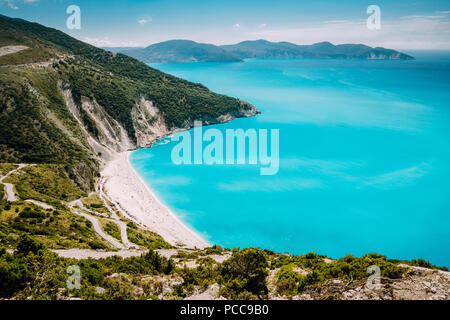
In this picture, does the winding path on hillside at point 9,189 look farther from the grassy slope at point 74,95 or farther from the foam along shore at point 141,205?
the foam along shore at point 141,205

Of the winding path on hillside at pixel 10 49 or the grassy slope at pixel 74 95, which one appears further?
→ the winding path on hillside at pixel 10 49

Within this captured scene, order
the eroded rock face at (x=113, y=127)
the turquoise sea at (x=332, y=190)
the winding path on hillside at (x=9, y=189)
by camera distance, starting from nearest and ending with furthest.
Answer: the winding path on hillside at (x=9, y=189), the turquoise sea at (x=332, y=190), the eroded rock face at (x=113, y=127)

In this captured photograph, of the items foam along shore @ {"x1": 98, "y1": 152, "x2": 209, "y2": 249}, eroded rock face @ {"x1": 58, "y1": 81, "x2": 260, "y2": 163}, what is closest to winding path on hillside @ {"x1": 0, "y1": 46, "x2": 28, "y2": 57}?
eroded rock face @ {"x1": 58, "y1": 81, "x2": 260, "y2": 163}

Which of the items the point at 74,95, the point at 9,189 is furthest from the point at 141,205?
the point at 74,95

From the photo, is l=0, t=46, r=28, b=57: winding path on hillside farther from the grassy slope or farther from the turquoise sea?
the turquoise sea

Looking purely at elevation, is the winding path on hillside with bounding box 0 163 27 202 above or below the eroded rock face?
below

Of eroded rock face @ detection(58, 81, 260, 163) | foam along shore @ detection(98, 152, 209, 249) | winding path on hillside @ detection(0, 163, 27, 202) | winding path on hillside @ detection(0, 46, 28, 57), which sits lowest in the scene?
foam along shore @ detection(98, 152, 209, 249)

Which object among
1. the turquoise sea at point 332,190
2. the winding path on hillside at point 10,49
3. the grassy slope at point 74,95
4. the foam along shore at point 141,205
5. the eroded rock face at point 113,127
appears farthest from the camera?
the winding path on hillside at point 10,49

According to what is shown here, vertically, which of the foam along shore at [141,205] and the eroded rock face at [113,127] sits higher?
the eroded rock face at [113,127]

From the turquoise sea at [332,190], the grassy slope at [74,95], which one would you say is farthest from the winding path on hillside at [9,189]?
the turquoise sea at [332,190]
